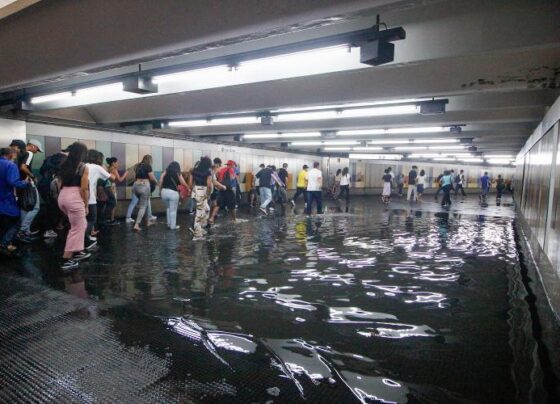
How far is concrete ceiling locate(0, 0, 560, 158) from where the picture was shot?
3.84 m

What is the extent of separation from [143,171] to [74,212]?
3.93 meters

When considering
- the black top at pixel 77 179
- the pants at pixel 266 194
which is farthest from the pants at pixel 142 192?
the pants at pixel 266 194

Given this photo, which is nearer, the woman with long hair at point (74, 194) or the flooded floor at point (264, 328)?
the flooded floor at point (264, 328)

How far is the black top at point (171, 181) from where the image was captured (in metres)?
8.82

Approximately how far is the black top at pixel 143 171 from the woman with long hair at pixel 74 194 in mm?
3695

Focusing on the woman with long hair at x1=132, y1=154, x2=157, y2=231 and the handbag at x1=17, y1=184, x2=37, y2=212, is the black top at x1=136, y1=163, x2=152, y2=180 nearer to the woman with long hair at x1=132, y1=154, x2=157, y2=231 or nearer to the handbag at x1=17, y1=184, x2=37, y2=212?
the woman with long hair at x1=132, y1=154, x2=157, y2=231

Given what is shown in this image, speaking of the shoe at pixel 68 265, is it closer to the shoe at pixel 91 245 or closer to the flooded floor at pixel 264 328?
the flooded floor at pixel 264 328

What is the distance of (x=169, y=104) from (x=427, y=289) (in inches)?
337

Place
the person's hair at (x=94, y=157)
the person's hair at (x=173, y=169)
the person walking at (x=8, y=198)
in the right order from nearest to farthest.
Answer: the person walking at (x=8, y=198), the person's hair at (x=94, y=157), the person's hair at (x=173, y=169)

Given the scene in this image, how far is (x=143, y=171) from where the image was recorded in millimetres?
9180

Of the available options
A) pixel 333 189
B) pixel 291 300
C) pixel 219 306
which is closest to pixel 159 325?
pixel 219 306

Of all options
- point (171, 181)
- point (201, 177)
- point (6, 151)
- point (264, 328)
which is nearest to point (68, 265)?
point (6, 151)

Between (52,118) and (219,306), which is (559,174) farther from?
(52,118)

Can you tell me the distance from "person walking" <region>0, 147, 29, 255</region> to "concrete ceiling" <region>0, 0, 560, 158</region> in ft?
4.69
